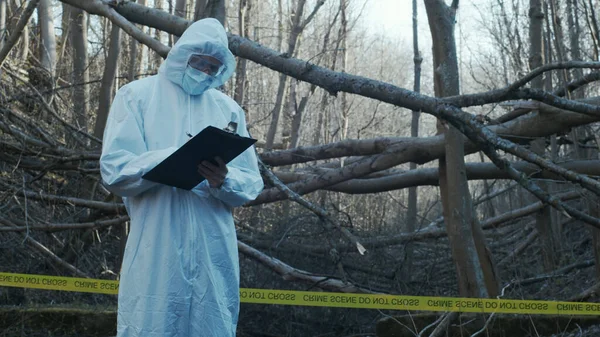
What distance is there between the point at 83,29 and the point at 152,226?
29.4ft

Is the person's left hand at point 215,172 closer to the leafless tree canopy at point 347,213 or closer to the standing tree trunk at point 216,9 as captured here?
the leafless tree canopy at point 347,213

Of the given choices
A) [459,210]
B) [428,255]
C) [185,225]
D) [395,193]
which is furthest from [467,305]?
[395,193]

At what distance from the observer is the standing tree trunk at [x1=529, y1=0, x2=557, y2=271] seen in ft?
26.2

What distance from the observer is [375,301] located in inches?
227

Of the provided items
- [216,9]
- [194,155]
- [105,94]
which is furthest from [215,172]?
[105,94]

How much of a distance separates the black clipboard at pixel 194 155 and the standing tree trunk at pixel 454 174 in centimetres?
307

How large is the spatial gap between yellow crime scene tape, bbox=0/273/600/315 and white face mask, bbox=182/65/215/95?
234 centimetres

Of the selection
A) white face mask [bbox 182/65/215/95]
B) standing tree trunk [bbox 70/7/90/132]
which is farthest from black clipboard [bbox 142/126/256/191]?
standing tree trunk [bbox 70/7/90/132]

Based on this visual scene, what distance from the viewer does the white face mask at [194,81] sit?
381cm

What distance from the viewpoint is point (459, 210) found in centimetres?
612

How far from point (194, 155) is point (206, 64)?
2.44 ft

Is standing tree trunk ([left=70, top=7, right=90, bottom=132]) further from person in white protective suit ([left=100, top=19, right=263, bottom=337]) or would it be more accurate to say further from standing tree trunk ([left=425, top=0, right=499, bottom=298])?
person in white protective suit ([left=100, top=19, right=263, bottom=337])

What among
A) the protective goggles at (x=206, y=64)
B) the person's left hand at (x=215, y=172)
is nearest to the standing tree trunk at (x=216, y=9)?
the protective goggles at (x=206, y=64)

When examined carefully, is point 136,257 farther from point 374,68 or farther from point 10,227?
point 374,68
